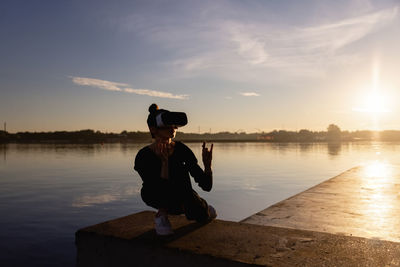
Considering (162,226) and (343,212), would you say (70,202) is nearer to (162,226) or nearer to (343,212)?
(343,212)

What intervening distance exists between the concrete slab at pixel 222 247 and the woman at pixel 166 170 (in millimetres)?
284

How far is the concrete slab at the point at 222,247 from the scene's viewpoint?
3.02 meters

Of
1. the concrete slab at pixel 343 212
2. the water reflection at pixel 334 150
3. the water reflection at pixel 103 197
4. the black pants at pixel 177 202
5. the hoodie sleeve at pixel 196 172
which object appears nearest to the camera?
the black pants at pixel 177 202

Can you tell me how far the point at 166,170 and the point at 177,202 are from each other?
430mm

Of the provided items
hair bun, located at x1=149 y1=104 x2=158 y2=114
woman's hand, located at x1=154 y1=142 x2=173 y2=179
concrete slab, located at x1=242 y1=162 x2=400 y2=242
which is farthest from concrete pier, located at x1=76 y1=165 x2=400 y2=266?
concrete slab, located at x1=242 y1=162 x2=400 y2=242

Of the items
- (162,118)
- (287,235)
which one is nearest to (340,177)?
(287,235)

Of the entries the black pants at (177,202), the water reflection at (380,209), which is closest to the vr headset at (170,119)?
the black pants at (177,202)

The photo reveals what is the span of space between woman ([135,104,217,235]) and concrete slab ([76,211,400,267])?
0.28 meters

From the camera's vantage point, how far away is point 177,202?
3.84 metres

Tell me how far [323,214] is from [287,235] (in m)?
4.05

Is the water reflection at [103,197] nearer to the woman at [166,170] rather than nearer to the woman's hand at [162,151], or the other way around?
the woman at [166,170]

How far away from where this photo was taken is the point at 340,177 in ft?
46.9

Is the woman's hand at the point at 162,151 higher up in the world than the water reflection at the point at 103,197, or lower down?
higher up

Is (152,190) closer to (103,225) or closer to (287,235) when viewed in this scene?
(103,225)
